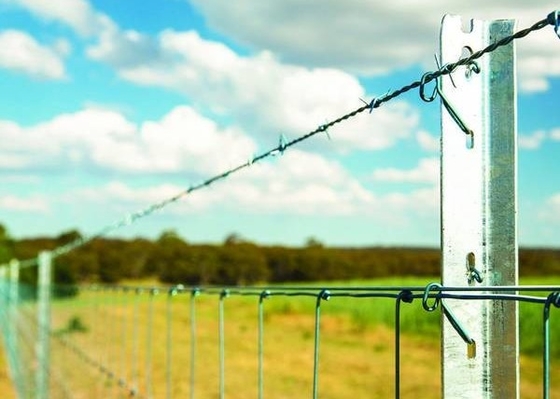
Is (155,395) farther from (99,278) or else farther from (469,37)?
(99,278)

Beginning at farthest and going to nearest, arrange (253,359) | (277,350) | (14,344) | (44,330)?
1. (277,350)
2. (253,359)
3. (14,344)
4. (44,330)

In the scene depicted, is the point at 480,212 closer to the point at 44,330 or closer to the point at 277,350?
the point at 44,330

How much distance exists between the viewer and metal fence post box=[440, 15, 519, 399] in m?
1.28

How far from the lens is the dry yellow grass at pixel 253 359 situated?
39.9 ft

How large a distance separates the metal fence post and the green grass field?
697 cm

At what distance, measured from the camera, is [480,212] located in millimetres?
1304

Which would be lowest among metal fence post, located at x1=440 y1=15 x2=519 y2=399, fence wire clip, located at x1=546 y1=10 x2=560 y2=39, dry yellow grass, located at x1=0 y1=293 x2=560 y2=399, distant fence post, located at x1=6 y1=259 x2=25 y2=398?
dry yellow grass, located at x1=0 y1=293 x2=560 y2=399

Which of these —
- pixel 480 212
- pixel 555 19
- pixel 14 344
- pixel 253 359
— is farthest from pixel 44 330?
pixel 253 359

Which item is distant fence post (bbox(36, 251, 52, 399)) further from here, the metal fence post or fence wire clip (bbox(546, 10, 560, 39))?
fence wire clip (bbox(546, 10, 560, 39))

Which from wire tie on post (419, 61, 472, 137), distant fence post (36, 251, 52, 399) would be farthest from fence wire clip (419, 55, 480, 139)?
distant fence post (36, 251, 52, 399)

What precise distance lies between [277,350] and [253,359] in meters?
2.68

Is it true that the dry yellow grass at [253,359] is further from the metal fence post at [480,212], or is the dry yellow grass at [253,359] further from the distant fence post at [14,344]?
the metal fence post at [480,212]

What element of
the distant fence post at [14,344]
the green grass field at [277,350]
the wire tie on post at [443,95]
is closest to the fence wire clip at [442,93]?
the wire tie on post at [443,95]

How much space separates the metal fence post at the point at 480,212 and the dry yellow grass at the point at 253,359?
25.2 ft
